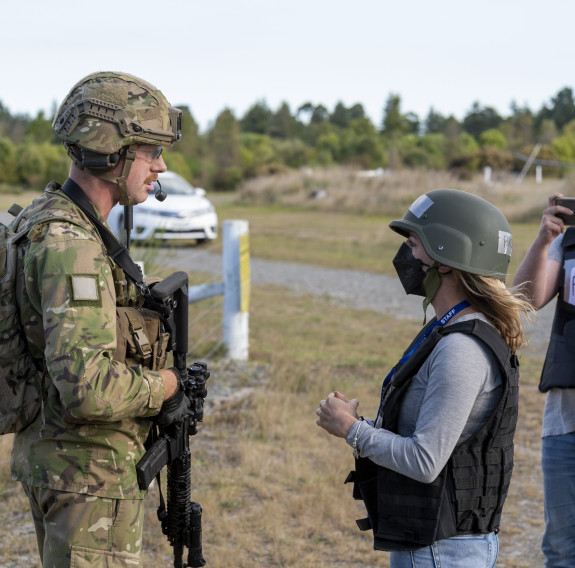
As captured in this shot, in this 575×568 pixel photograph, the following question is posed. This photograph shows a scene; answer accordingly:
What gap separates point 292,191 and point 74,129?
36086mm

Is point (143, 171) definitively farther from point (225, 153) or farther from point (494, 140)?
point (494, 140)

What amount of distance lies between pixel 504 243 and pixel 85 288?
4.20 feet

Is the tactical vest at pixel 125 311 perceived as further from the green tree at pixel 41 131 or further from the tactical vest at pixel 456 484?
the green tree at pixel 41 131

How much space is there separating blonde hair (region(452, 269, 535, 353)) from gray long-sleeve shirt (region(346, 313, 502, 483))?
92mm

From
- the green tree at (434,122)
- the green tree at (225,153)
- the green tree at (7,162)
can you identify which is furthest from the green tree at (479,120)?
the green tree at (7,162)

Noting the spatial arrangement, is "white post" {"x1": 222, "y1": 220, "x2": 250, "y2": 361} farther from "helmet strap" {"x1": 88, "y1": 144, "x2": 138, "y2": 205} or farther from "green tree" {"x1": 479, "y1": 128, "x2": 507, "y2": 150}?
"green tree" {"x1": 479, "y1": 128, "x2": 507, "y2": 150}

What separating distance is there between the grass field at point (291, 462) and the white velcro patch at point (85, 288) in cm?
240

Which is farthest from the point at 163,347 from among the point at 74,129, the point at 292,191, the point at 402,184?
the point at 292,191

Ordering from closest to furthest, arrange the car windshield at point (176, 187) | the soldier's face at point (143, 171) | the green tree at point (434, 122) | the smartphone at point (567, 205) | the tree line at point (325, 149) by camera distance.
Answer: the soldier's face at point (143, 171), the smartphone at point (567, 205), the car windshield at point (176, 187), the tree line at point (325, 149), the green tree at point (434, 122)

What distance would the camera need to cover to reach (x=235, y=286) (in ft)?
23.9

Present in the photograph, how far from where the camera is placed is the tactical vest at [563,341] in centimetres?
315

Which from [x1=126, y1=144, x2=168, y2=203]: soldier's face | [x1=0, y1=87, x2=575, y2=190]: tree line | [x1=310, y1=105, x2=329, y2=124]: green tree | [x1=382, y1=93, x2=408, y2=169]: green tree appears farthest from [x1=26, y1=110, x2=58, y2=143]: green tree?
[x1=126, y1=144, x2=168, y2=203]: soldier's face

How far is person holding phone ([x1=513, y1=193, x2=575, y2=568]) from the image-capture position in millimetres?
3143

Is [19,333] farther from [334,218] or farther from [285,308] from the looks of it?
[334,218]
